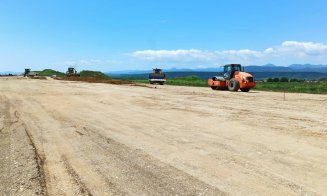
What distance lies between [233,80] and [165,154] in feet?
75.6

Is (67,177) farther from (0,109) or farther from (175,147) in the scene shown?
(0,109)

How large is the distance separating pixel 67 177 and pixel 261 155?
12.7ft

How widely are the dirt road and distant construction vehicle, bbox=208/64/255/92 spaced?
15024mm

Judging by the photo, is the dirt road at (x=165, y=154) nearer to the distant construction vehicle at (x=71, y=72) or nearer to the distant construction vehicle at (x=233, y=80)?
the distant construction vehicle at (x=233, y=80)

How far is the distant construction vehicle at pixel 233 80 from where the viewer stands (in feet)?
99.1

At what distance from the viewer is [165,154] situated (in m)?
8.62

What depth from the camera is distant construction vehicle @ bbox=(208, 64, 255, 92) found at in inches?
1189

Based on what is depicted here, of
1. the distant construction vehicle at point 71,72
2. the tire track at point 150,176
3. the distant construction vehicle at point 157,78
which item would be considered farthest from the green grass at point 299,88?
the distant construction vehicle at point 71,72

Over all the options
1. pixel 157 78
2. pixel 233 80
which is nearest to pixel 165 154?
pixel 233 80

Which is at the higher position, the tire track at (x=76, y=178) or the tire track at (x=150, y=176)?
the tire track at (x=150, y=176)

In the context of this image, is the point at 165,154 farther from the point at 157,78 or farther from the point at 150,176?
the point at 157,78

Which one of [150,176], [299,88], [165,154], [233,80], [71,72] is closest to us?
[150,176]

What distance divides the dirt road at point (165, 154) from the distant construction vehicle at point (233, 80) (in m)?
15.0

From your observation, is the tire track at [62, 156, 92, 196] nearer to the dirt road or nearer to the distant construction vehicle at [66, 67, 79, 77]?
the dirt road
